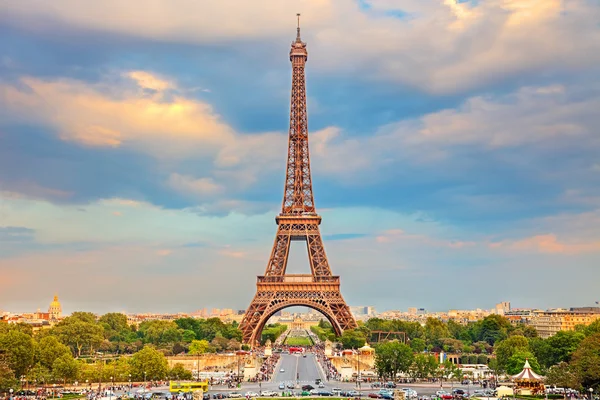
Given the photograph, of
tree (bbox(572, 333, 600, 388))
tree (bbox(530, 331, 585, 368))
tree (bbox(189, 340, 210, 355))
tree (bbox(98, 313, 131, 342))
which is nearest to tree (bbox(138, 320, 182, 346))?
tree (bbox(98, 313, 131, 342))

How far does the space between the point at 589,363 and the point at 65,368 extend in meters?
46.8

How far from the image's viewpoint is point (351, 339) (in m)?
109

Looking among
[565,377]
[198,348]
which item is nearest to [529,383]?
[565,377]

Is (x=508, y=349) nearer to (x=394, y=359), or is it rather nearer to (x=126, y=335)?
(x=394, y=359)

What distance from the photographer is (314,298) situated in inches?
4026

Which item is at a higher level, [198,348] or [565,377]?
[198,348]

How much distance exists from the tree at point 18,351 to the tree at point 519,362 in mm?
48825

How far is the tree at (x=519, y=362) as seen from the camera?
73594mm

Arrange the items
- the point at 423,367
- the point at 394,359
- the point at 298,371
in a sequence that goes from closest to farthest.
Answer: the point at 394,359 → the point at 423,367 → the point at 298,371

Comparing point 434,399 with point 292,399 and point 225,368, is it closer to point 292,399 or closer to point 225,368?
point 292,399

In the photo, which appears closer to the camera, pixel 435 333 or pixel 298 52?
pixel 298 52

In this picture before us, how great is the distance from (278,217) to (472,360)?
3542 cm

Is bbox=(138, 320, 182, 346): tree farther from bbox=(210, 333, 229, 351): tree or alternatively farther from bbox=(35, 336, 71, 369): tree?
bbox=(35, 336, 71, 369): tree

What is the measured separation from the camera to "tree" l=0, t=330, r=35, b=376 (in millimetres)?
64125
